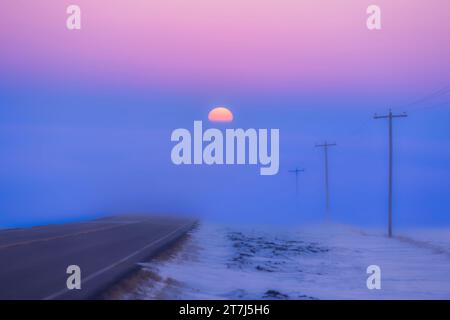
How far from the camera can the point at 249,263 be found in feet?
64.5

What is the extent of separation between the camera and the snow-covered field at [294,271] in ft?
45.9

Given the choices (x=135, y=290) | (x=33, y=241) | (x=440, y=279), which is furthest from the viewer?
(x=33, y=241)

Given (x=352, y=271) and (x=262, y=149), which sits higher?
(x=262, y=149)

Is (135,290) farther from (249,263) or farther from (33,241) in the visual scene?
(33,241)

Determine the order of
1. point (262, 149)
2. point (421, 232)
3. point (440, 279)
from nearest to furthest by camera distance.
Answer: point (262, 149) < point (440, 279) < point (421, 232)

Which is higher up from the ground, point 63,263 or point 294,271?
point 63,263

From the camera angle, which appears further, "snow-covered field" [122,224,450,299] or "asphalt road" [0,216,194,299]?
"snow-covered field" [122,224,450,299]

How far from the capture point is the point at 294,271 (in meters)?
18.3

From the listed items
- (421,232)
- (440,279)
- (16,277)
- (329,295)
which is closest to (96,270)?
(16,277)

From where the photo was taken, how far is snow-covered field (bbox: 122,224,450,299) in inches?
551

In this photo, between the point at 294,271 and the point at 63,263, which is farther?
the point at 63,263
